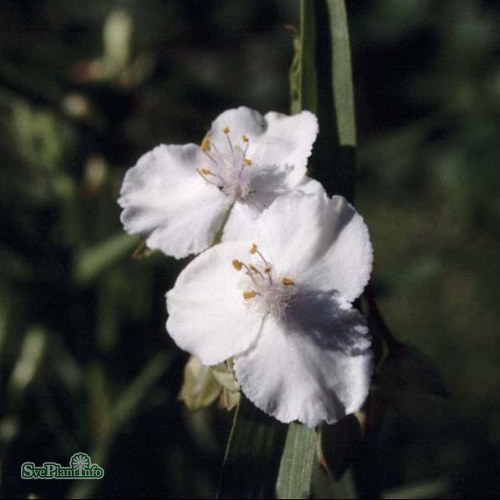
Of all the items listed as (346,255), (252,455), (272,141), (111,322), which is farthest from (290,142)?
(111,322)

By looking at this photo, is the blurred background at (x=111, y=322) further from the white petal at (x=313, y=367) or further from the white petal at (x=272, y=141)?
the white petal at (x=272, y=141)

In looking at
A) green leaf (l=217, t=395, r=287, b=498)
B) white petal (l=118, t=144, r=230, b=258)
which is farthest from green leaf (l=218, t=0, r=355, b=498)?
white petal (l=118, t=144, r=230, b=258)

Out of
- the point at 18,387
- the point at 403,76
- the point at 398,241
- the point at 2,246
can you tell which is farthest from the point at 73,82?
the point at 403,76

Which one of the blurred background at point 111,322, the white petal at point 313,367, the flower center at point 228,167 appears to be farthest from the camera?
the blurred background at point 111,322

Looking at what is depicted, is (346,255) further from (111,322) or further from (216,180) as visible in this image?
(111,322)

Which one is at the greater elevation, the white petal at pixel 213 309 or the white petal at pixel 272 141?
the white petal at pixel 272 141

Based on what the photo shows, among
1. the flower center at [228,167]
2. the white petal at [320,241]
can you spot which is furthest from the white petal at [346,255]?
the flower center at [228,167]
